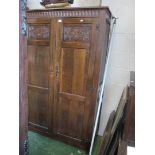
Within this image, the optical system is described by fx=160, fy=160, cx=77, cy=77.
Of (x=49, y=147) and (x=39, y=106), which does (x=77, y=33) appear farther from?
(x=49, y=147)

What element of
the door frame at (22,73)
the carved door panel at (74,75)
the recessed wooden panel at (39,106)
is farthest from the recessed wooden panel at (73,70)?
the door frame at (22,73)

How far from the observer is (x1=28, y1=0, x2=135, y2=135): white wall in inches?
83.3

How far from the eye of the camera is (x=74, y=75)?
2047 mm

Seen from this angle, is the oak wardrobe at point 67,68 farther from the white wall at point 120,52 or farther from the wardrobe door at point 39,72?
the white wall at point 120,52

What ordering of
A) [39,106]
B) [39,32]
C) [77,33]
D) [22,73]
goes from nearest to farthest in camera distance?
[22,73], [77,33], [39,32], [39,106]

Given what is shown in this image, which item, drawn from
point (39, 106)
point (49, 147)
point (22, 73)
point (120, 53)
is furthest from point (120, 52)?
point (22, 73)

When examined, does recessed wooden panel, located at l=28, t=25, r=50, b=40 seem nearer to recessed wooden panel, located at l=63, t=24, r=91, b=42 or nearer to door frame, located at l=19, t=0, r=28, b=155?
recessed wooden panel, located at l=63, t=24, r=91, b=42

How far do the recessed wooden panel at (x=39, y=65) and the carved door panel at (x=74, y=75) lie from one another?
0.16 m

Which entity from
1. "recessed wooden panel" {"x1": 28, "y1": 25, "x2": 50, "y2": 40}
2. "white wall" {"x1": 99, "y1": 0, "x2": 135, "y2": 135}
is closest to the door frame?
"recessed wooden panel" {"x1": 28, "y1": 25, "x2": 50, "y2": 40}

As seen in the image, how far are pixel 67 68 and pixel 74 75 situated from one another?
0.13 metres

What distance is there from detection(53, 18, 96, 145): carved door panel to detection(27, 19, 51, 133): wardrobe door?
5.8 inches
